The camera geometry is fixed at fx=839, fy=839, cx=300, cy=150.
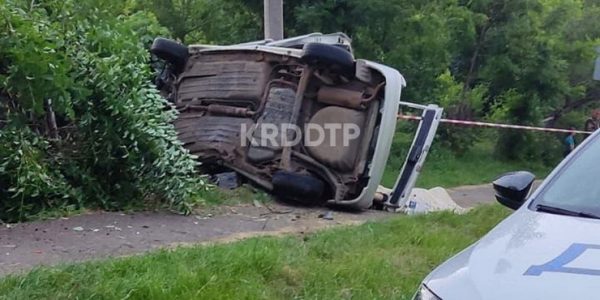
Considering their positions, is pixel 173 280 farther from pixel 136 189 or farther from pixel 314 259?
pixel 136 189

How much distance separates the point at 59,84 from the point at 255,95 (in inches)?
124


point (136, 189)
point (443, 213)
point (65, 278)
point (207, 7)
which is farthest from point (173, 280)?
point (207, 7)

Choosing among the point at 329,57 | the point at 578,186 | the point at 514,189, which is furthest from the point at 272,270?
the point at 329,57

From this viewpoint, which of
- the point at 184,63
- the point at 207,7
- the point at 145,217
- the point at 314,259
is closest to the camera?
the point at 314,259

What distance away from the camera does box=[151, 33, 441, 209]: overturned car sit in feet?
26.8

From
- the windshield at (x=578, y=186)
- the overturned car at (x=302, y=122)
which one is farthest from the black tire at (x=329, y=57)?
the windshield at (x=578, y=186)

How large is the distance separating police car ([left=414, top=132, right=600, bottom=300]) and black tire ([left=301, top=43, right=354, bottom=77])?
4.31 meters

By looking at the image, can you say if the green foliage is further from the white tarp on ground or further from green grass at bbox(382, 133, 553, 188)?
green grass at bbox(382, 133, 553, 188)

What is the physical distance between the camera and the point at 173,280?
14.7ft

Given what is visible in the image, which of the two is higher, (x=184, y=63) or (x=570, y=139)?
(x=184, y=63)

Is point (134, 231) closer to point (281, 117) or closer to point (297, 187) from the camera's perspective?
point (297, 187)

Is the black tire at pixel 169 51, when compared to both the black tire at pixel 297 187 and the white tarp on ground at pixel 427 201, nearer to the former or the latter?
the black tire at pixel 297 187

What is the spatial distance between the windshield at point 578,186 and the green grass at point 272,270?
A: 1.55 metres

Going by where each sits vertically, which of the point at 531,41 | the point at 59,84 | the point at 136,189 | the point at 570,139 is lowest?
the point at 570,139
